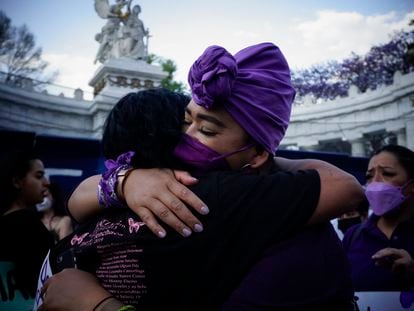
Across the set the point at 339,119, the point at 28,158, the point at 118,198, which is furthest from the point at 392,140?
the point at 118,198

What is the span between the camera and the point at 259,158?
4.70 ft

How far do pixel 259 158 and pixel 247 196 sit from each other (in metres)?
0.33

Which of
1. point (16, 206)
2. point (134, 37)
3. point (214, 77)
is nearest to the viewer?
point (214, 77)

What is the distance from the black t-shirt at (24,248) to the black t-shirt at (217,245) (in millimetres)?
1889

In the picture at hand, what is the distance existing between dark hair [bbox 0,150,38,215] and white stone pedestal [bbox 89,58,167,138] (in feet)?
35.8

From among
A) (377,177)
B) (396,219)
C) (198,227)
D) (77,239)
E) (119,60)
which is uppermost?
(119,60)

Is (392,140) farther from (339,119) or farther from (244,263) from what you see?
(244,263)

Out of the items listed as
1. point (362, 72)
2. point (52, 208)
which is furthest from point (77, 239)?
point (362, 72)

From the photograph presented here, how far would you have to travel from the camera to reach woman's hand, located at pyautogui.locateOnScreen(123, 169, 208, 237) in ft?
3.67

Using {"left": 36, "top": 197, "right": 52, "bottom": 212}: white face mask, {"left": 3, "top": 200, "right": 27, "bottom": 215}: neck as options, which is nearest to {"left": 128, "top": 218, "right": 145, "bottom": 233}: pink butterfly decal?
{"left": 3, "top": 200, "right": 27, "bottom": 215}: neck

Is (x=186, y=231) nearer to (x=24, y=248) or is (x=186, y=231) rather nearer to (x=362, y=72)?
(x=24, y=248)

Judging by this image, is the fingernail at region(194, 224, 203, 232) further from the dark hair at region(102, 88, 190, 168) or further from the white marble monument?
the white marble monument

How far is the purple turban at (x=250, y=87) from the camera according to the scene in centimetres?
126

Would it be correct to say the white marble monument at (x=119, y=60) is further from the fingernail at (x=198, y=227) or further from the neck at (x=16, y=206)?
the fingernail at (x=198, y=227)
